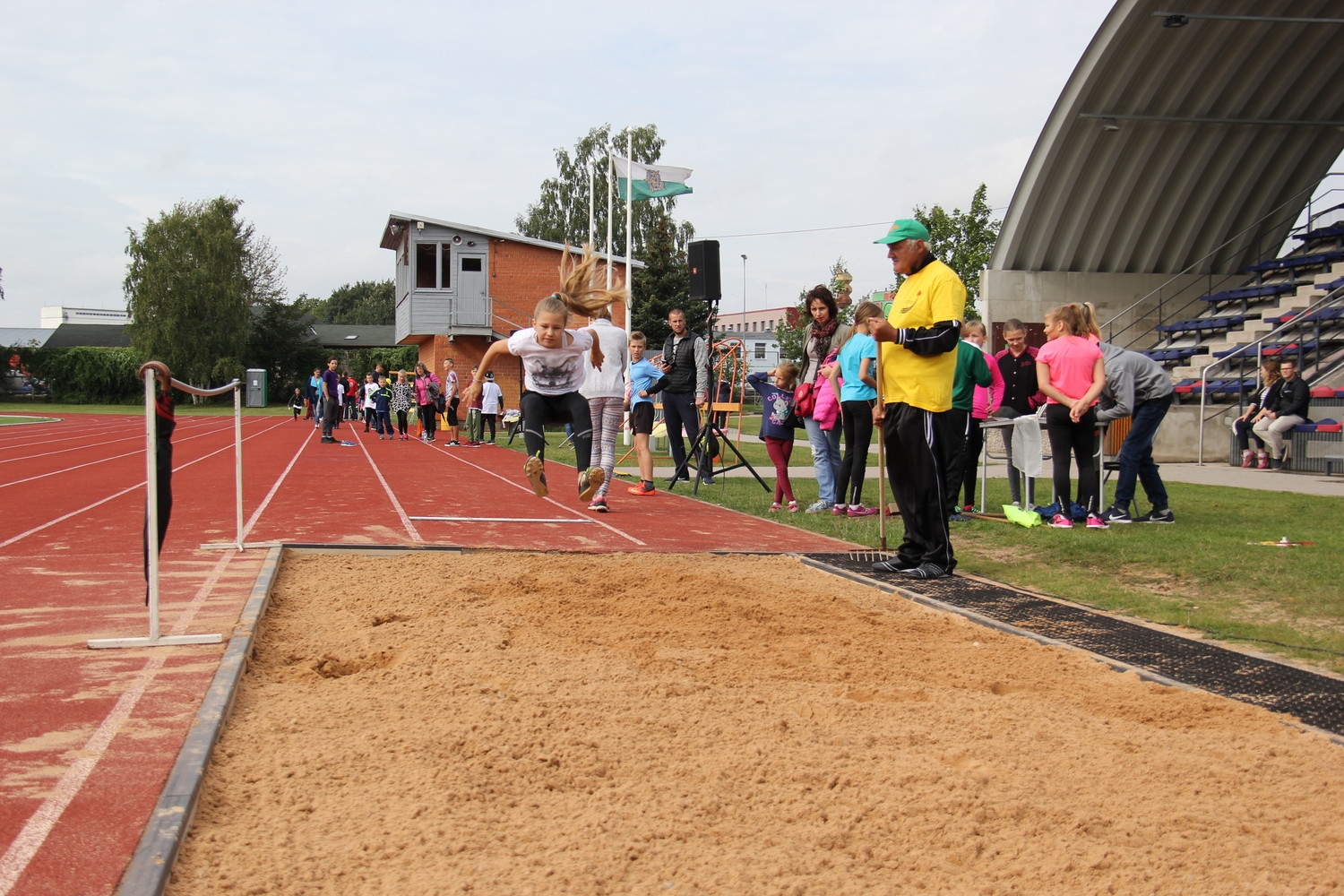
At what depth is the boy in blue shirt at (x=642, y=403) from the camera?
437 inches

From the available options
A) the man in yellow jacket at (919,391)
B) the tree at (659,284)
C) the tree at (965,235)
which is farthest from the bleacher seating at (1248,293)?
the tree at (659,284)

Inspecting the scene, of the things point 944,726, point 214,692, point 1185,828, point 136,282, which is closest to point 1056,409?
point 944,726

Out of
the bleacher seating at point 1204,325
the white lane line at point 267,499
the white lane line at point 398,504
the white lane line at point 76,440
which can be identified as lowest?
Result: the white lane line at point 267,499

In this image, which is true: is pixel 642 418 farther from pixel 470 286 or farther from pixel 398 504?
pixel 470 286

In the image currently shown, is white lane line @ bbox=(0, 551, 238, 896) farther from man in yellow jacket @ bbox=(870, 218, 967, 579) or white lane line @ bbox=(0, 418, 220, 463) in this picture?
white lane line @ bbox=(0, 418, 220, 463)

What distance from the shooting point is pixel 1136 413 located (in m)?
9.01

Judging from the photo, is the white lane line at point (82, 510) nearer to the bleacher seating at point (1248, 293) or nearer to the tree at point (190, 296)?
the bleacher seating at point (1248, 293)

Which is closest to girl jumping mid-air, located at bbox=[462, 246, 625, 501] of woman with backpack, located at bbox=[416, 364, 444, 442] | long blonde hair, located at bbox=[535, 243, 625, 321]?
long blonde hair, located at bbox=[535, 243, 625, 321]

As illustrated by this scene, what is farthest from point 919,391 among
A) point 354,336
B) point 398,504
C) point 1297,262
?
point 354,336

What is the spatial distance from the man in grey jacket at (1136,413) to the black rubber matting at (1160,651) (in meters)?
3.27

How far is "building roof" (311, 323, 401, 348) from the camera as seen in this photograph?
8712cm

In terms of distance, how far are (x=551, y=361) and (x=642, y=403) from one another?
10.9ft

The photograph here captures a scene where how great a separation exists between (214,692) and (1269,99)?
22.2 m

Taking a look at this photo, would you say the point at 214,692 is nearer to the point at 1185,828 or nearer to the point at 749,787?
the point at 749,787
